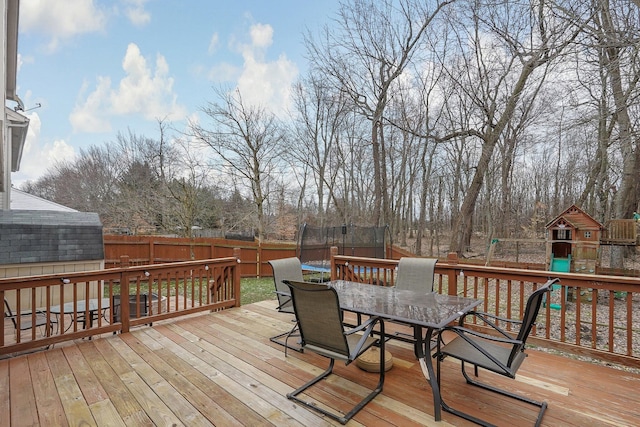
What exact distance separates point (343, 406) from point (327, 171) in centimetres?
1580

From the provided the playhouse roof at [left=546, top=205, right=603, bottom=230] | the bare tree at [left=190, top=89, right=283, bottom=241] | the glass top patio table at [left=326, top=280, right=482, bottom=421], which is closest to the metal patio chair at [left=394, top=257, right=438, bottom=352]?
the glass top patio table at [left=326, top=280, right=482, bottom=421]

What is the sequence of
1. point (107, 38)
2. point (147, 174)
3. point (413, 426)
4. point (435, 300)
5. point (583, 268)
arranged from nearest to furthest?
point (413, 426) → point (435, 300) → point (583, 268) → point (107, 38) → point (147, 174)

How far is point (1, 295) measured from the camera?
3205 mm

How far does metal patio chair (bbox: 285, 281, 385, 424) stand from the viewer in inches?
89.0

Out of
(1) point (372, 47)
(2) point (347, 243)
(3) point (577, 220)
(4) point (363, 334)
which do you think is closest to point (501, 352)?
(4) point (363, 334)

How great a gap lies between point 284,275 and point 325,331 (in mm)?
1588

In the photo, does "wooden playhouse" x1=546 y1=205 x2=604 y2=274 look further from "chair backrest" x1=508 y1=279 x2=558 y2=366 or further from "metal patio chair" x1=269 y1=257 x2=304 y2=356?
"metal patio chair" x1=269 y1=257 x2=304 y2=356

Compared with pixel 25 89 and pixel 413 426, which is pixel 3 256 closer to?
pixel 413 426

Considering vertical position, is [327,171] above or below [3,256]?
above

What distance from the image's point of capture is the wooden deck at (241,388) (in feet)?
7.29

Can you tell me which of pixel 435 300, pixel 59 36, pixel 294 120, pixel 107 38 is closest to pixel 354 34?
pixel 294 120

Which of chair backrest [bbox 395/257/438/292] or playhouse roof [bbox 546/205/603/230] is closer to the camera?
chair backrest [bbox 395/257/438/292]

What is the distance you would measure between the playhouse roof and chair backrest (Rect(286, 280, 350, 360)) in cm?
848

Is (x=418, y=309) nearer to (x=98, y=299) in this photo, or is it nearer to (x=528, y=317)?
(x=528, y=317)
